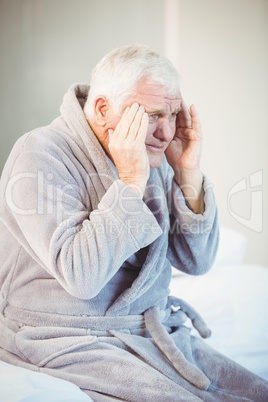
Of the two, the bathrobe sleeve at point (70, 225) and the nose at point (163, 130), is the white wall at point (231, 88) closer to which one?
the nose at point (163, 130)

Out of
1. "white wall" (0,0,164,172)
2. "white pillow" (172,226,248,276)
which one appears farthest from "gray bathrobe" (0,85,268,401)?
"white pillow" (172,226,248,276)

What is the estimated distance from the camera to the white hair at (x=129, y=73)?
3.37 feet

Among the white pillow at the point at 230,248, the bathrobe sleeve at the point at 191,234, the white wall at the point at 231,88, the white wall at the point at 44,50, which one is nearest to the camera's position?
the bathrobe sleeve at the point at 191,234

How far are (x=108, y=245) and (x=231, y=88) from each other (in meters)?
1.20

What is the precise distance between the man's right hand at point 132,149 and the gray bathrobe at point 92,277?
0.05 meters

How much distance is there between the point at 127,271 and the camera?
1.09 meters

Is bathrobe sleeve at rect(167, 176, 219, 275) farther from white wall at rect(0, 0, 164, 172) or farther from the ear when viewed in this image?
white wall at rect(0, 0, 164, 172)

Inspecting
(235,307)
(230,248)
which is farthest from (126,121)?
(230,248)

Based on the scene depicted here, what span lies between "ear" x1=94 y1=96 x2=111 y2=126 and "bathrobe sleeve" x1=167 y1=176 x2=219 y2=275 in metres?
0.25

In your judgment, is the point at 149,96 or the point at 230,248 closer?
the point at 149,96

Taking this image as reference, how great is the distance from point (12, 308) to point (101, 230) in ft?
0.97

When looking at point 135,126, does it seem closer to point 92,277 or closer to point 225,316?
point 92,277

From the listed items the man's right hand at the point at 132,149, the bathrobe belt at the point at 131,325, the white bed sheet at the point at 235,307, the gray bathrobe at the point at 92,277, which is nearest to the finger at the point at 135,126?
the man's right hand at the point at 132,149

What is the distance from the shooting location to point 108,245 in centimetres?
90
